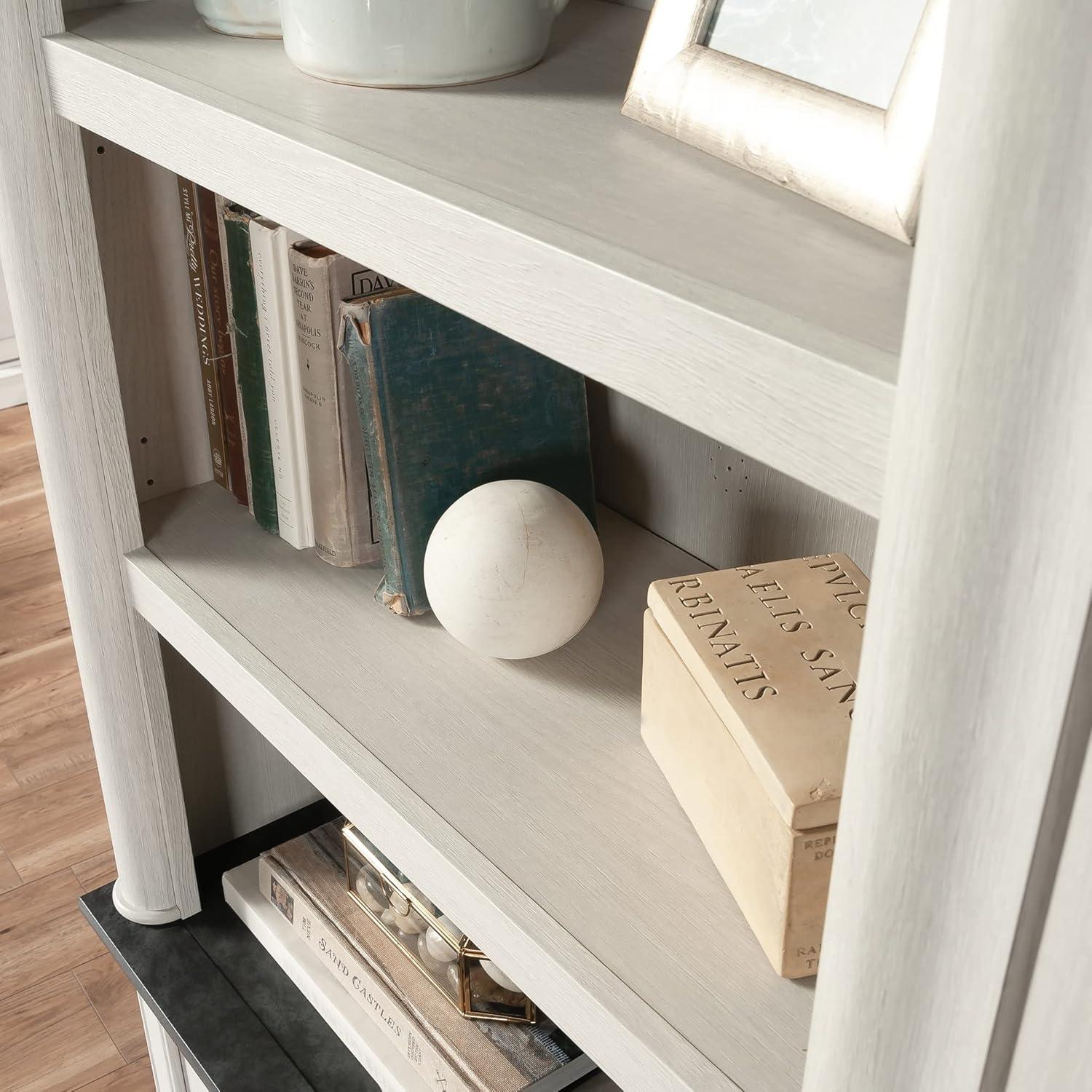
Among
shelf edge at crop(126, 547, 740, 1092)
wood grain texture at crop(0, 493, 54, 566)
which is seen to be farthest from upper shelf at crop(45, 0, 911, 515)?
wood grain texture at crop(0, 493, 54, 566)

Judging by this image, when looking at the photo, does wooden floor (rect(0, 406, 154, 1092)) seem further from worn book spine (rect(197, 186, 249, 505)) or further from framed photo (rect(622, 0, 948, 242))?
framed photo (rect(622, 0, 948, 242))

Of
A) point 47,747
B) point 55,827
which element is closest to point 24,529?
point 47,747

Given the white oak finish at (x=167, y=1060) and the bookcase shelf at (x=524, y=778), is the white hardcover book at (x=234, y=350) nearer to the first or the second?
the bookcase shelf at (x=524, y=778)

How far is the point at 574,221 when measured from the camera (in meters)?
0.42

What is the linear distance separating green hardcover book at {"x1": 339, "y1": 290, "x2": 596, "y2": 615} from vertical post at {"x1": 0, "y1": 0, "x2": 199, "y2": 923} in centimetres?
19

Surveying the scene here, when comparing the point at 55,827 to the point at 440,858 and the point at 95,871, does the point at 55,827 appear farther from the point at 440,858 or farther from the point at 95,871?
→ the point at 440,858

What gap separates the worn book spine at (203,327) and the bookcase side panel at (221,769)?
0.16 meters

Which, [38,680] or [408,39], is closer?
[408,39]

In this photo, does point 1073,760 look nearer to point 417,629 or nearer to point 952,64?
point 952,64

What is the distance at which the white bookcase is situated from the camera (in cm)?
26

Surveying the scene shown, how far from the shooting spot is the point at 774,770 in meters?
0.47

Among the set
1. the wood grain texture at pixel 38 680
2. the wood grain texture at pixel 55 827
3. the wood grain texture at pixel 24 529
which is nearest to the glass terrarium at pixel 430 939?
the wood grain texture at pixel 55 827

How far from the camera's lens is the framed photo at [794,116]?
1.25ft

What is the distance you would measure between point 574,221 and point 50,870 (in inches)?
52.2
